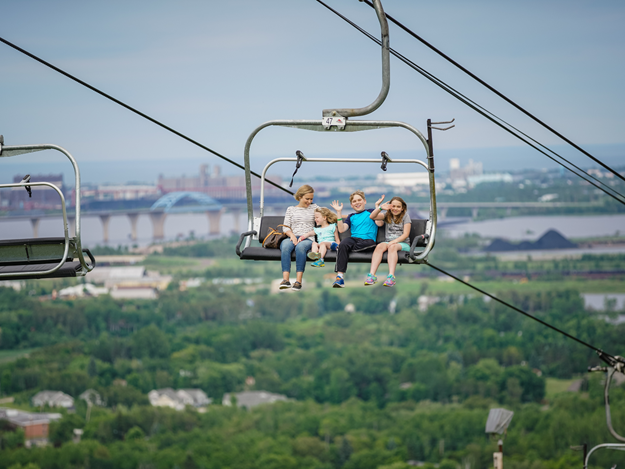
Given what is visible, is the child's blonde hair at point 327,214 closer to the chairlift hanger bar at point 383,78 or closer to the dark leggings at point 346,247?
the dark leggings at point 346,247

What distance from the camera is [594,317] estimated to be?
118250 mm

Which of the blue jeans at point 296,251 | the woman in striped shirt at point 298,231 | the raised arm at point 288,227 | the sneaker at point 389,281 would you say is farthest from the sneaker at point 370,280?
the raised arm at point 288,227

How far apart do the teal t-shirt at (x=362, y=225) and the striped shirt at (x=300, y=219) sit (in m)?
0.36

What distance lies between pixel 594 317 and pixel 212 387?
186ft

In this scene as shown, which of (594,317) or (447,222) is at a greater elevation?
(447,222)

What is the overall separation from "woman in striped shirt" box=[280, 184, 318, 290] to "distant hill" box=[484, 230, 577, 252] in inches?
5357

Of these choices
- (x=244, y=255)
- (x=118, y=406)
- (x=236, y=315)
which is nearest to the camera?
(x=244, y=255)

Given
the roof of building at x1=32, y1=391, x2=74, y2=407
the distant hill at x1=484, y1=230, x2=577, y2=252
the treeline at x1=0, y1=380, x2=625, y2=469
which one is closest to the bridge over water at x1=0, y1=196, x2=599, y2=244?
the distant hill at x1=484, y1=230, x2=577, y2=252

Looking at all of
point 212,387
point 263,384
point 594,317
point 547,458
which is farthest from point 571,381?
point 212,387

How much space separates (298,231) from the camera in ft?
26.8

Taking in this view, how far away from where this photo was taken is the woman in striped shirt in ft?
25.5

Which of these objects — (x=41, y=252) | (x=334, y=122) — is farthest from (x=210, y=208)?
(x=334, y=122)

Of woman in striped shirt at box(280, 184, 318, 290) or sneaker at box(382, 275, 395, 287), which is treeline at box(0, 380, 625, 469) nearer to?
woman in striped shirt at box(280, 184, 318, 290)

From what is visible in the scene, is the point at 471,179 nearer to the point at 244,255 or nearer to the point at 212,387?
the point at 212,387
